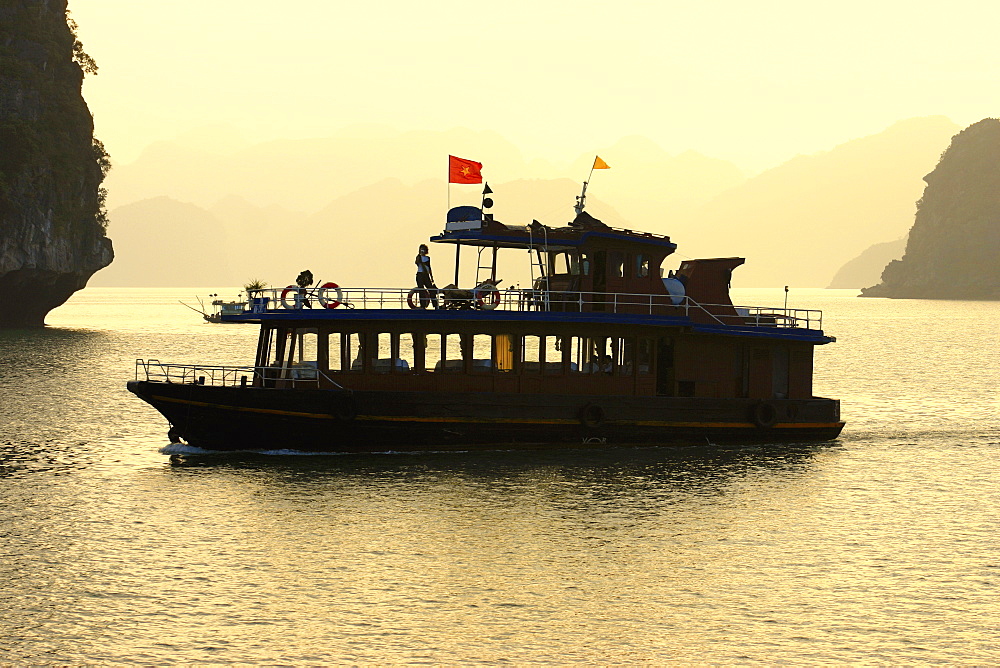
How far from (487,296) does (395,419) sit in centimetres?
433

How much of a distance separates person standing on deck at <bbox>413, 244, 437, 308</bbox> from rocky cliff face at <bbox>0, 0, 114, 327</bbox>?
71.8m

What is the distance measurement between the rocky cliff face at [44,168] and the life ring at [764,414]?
7650 centimetres

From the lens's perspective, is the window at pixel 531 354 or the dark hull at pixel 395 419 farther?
the window at pixel 531 354

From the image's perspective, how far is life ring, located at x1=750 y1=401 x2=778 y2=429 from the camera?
31031mm

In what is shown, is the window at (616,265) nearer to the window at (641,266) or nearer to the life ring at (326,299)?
the window at (641,266)

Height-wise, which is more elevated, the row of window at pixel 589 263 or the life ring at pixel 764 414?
the row of window at pixel 589 263

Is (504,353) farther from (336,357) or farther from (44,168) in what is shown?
(44,168)

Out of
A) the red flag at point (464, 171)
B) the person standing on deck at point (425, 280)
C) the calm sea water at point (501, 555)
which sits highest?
the red flag at point (464, 171)

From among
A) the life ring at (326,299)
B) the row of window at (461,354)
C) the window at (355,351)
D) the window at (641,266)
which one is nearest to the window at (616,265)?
the window at (641,266)

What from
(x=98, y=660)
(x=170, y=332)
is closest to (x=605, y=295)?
(x=98, y=660)

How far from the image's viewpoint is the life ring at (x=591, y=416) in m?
28.9

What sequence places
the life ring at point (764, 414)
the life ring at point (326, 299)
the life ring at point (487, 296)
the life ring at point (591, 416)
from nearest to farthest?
the life ring at point (326, 299) < the life ring at point (487, 296) < the life ring at point (591, 416) < the life ring at point (764, 414)

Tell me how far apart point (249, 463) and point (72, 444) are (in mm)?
9204

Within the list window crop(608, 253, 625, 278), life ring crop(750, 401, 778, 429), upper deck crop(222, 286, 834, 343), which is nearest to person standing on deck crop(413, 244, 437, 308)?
upper deck crop(222, 286, 834, 343)
